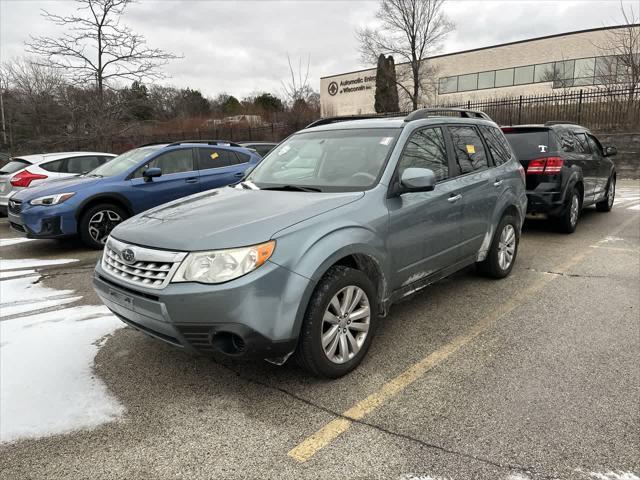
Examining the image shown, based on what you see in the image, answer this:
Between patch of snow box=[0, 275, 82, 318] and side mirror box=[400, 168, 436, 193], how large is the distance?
356 cm

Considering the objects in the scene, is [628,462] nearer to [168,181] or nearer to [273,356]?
[273,356]

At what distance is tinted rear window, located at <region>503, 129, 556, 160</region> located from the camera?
23.3ft

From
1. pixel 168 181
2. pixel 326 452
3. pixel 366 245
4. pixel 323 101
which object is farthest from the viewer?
pixel 323 101

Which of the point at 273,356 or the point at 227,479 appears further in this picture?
the point at 273,356

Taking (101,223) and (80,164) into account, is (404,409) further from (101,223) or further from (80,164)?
(80,164)

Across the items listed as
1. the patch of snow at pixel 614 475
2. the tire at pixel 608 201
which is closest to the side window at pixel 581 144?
the tire at pixel 608 201

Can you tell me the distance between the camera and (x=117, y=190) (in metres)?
6.99

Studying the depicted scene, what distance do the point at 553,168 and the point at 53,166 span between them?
9.06 meters

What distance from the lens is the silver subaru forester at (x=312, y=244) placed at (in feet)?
8.52

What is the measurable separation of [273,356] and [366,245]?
97 centimetres

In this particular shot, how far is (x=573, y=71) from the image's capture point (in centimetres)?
3419

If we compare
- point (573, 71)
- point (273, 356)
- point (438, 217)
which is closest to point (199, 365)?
point (273, 356)

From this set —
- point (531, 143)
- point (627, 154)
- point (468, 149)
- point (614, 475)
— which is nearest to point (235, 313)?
point (614, 475)

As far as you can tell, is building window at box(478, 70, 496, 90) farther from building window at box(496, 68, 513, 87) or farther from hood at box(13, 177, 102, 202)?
hood at box(13, 177, 102, 202)
